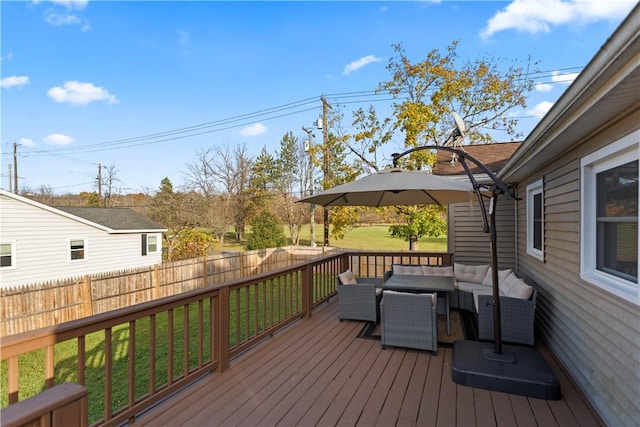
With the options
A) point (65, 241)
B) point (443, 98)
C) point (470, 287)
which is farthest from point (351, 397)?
point (65, 241)

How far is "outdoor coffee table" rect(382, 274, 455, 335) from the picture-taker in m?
4.39

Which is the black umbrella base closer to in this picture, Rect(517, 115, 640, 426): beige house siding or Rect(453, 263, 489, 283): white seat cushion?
Rect(517, 115, 640, 426): beige house siding

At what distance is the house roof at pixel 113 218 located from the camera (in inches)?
524

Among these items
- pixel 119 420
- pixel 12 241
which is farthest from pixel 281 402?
pixel 12 241

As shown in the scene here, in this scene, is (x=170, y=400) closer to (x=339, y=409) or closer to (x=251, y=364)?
(x=251, y=364)

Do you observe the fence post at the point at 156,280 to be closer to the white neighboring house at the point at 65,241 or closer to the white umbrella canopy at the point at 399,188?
the white neighboring house at the point at 65,241

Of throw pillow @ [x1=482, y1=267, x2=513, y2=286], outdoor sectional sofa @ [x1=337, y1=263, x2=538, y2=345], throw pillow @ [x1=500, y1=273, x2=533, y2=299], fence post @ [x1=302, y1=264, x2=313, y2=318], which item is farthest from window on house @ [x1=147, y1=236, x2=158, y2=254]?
throw pillow @ [x1=500, y1=273, x2=533, y2=299]

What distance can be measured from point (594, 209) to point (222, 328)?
3360mm

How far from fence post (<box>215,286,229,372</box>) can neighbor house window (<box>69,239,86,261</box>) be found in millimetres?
11994

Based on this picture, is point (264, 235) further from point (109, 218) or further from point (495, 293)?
point (495, 293)

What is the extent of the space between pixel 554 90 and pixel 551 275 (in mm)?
11754

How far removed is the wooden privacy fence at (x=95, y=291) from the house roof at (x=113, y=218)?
502cm

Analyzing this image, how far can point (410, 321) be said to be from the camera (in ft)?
11.9

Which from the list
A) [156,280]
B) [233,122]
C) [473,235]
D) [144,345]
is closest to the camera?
[144,345]
